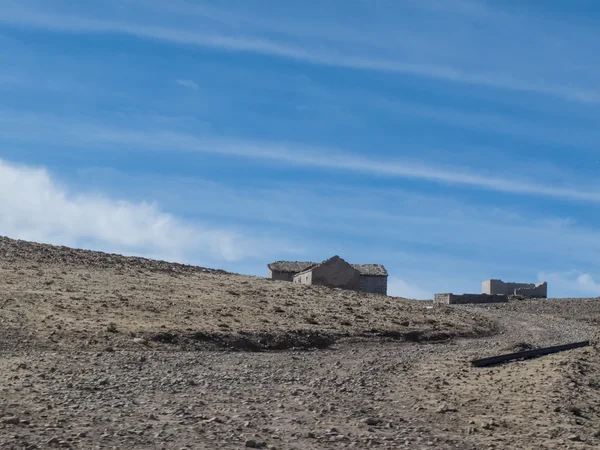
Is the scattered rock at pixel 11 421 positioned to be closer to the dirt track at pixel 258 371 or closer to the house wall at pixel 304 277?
the dirt track at pixel 258 371

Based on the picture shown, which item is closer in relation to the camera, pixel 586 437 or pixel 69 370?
pixel 586 437

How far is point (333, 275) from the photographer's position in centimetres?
4856

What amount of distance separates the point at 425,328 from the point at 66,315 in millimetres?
12059

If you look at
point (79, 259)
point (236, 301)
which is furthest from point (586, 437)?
point (79, 259)

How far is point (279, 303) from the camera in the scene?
104 feet

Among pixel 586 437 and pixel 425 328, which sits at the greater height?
pixel 425 328

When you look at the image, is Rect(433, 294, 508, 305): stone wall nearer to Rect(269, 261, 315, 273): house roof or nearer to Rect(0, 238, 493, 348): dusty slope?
Rect(0, 238, 493, 348): dusty slope

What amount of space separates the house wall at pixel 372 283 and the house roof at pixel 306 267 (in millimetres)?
216

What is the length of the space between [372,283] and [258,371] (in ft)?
110

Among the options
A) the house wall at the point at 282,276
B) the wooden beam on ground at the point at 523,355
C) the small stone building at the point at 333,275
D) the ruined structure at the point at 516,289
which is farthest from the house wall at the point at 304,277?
the wooden beam on ground at the point at 523,355

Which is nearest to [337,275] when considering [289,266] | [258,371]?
[289,266]

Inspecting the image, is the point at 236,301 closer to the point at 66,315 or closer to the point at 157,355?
the point at 66,315

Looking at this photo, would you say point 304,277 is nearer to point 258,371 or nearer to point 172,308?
point 172,308

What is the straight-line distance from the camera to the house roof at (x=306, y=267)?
52.6m
